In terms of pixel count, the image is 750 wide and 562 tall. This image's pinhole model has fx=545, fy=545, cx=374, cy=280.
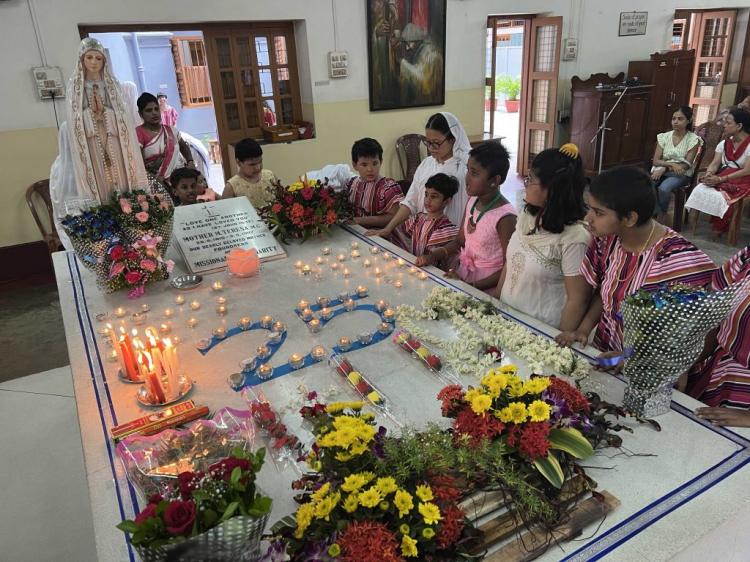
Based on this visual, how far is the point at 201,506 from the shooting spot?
1.08 meters

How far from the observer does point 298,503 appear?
53.7 inches

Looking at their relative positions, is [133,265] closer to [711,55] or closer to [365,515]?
[365,515]

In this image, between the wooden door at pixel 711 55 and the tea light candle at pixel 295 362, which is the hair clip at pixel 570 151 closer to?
the tea light candle at pixel 295 362

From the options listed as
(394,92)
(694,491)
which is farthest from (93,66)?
(394,92)

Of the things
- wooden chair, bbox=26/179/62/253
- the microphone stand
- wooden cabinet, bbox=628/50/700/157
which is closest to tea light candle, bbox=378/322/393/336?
wooden chair, bbox=26/179/62/253

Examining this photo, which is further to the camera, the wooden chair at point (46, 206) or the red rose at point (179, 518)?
the wooden chair at point (46, 206)

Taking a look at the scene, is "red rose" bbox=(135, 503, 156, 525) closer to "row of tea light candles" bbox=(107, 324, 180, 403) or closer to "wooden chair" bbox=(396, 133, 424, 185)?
"row of tea light candles" bbox=(107, 324, 180, 403)

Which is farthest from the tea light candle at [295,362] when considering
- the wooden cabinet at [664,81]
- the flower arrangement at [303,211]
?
the wooden cabinet at [664,81]

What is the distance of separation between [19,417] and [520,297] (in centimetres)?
297

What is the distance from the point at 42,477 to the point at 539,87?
7995 millimetres

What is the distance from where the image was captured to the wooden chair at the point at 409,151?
7.12 meters

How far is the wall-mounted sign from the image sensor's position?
852cm

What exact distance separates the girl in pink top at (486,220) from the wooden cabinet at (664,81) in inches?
275

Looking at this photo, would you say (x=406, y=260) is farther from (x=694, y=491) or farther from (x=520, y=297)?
(x=694, y=491)
